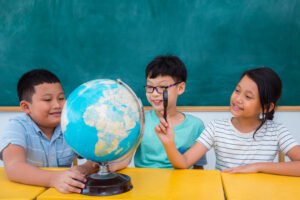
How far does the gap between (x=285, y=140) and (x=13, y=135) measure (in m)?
1.13

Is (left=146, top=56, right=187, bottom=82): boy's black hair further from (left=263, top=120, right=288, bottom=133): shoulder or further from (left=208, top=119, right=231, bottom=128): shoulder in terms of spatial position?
(left=263, top=120, right=288, bottom=133): shoulder

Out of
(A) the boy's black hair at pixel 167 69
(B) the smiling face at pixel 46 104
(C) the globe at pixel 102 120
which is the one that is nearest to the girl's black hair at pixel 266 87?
(A) the boy's black hair at pixel 167 69

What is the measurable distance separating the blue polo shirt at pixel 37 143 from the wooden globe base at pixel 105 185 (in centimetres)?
45

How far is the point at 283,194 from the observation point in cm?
120

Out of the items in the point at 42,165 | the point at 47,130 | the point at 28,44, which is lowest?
the point at 42,165

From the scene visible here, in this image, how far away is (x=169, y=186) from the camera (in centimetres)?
126

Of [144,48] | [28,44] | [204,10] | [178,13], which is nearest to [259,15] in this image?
[204,10]

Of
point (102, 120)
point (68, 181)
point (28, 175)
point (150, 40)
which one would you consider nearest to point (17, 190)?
point (28, 175)

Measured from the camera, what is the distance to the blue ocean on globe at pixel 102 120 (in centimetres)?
110

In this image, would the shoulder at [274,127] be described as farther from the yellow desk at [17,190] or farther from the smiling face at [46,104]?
the yellow desk at [17,190]

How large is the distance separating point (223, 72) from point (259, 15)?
45cm

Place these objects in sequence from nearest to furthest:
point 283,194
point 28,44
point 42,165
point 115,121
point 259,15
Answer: point 115,121, point 283,194, point 42,165, point 259,15, point 28,44

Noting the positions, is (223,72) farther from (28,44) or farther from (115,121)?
(115,121)

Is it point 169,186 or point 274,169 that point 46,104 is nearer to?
point 169,186
